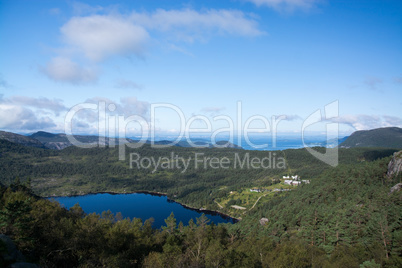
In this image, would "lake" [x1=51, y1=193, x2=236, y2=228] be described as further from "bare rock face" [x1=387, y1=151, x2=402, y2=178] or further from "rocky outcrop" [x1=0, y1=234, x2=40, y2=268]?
"rocky outcrop" [x1=0, y1=234, x2=40, y2=268]

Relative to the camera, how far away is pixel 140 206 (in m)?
111

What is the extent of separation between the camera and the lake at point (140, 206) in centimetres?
9238

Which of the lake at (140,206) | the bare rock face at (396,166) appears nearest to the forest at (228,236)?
the bare rock face at (396,166)

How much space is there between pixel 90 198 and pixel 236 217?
93.4 metres

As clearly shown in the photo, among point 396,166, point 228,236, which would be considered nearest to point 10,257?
point 228,236

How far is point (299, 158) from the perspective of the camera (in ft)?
570

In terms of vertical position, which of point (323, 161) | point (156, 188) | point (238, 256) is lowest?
point (156, 188)

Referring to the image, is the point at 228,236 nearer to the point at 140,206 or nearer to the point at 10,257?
the point at 10,257

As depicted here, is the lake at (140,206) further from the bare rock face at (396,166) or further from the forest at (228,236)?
the bare rock face at (396,166)

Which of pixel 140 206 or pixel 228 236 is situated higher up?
pixel 228 236

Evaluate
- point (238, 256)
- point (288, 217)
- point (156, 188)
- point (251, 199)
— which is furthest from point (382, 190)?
point (156, 188)

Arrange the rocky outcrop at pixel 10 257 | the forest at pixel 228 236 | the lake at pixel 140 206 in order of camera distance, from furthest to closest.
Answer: the lake at pixel 140 206
the forest at pixel 228 236
the rocky outcrop at pixel 10 257

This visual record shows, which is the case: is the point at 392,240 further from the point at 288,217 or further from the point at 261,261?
the point at 288,217

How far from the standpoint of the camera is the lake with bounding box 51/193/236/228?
92375mm
